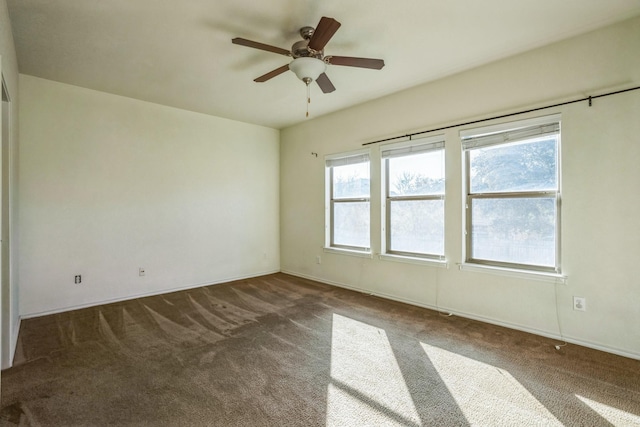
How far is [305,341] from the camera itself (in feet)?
9.61

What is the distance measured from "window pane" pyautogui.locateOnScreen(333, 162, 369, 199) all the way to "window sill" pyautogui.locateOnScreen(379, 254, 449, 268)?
38.3 inches

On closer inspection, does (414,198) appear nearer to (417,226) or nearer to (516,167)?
(417,226)

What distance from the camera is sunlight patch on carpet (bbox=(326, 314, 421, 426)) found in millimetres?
1869

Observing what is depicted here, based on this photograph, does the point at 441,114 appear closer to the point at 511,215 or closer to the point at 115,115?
the point at 511,215

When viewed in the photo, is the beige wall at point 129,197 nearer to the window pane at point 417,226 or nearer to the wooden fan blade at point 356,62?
the window pane at point 417,226

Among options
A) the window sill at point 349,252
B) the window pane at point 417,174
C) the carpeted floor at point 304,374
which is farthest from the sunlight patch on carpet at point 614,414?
the window sill at point 349,252

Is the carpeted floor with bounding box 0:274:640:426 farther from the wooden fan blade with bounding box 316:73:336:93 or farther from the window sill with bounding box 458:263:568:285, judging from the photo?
the wooden fan blade with bounding box 316:73:336:93

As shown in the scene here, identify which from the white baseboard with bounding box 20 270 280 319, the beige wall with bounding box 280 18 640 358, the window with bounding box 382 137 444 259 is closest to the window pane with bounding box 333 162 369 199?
the window with bounding box 382 137 444 259

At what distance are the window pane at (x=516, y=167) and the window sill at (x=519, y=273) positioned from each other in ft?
2.77

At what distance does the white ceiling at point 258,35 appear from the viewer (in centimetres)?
242

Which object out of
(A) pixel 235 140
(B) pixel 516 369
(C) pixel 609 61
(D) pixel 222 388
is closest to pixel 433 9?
(C) pixel 609 61

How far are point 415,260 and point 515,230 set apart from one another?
1173mm

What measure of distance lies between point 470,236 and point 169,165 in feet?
14.3

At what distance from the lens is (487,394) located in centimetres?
210
